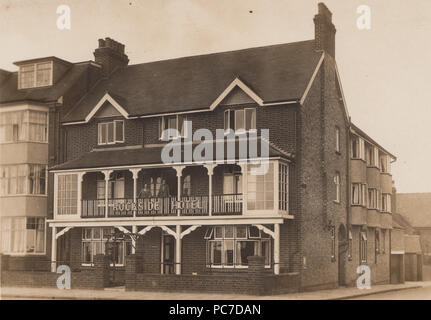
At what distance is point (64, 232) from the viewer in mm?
34406

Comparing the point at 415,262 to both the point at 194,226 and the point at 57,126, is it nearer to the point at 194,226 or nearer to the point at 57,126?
the point at 194,226

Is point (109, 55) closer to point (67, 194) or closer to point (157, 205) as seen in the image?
point (67, 194)

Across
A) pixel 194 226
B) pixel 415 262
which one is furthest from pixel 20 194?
pixel 415 262

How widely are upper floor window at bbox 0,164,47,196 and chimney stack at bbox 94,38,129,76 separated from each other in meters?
6.79

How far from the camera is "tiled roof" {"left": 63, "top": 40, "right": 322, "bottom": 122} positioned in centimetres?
3272

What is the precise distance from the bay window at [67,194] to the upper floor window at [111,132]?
260 cm

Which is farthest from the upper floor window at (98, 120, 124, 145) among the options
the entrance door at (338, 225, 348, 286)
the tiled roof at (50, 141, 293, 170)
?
the entrance door at (338, 225, 348, 286)

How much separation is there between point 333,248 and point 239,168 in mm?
7113

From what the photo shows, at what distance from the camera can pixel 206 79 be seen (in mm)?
34969

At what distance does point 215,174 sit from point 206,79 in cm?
500

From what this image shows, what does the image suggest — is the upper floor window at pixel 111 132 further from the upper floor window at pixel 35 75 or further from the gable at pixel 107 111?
the upper floor window at pixel 35 75

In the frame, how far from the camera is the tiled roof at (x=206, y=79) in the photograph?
1288 inches

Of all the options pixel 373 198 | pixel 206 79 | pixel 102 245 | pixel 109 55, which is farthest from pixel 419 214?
pixel 102 245

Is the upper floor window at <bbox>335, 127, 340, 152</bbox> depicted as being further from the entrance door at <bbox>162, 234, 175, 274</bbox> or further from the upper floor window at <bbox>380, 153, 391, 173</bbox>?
the entrance door at <bbox>162, 234, 175, 274</bbox>
